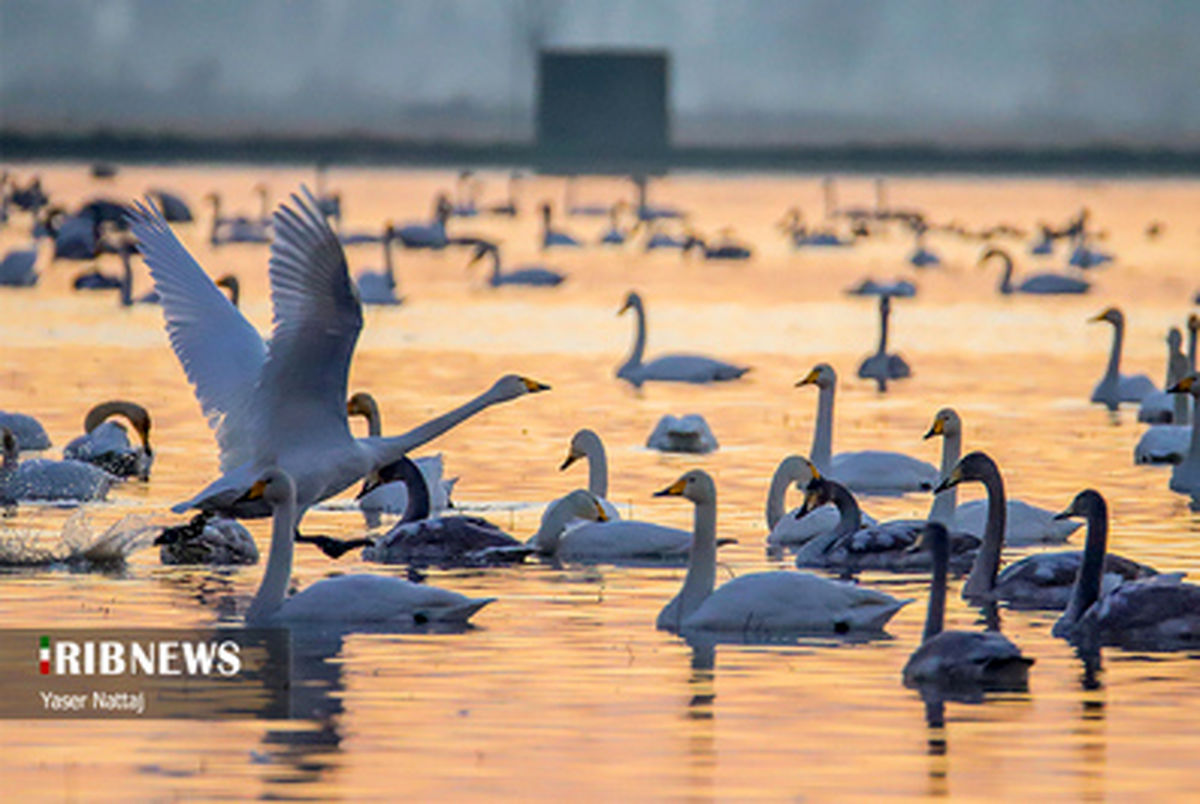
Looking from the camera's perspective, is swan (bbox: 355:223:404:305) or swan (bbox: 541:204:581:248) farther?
swan (bbox: 541:204:581:248)

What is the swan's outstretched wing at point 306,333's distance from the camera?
1254 cm

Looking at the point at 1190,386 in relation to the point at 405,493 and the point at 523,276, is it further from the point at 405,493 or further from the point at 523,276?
the point at 523,276

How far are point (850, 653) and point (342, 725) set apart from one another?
259 centimetres

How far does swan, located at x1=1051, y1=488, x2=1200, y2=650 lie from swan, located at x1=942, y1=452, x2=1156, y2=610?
836mm

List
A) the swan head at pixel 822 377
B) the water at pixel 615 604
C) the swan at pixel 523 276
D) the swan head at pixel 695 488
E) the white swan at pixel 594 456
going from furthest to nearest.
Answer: the swan at pixel 523 276, the swan head at pixel 822 377, the white swan at pixel 594 456, the swan head at pixel 695 488, the water at pixel 615 604

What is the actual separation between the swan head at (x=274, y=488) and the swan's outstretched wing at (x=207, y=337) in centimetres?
155

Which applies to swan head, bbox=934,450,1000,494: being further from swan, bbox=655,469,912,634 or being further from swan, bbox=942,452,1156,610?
swan, bbox=655,469,912,634

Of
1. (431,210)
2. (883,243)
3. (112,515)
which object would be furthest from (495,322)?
(431,210)

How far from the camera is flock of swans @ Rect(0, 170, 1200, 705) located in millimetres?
11961

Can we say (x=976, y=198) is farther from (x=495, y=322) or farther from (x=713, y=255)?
(x=495, y=322)

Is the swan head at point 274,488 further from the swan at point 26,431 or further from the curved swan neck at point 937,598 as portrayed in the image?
the swan at point 26,431

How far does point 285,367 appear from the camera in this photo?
43.2 feet

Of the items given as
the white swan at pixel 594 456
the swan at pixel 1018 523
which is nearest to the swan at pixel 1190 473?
the swan at pixel 1018 523

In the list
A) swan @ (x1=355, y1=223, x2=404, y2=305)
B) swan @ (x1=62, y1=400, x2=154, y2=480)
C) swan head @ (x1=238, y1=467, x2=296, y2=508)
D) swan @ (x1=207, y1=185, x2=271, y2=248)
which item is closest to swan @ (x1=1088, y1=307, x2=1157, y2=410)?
swan @ (x1=62, y1=400, x2=154, y2=480)
